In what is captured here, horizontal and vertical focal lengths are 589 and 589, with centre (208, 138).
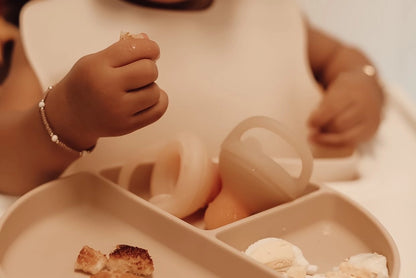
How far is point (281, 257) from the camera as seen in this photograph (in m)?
0.50

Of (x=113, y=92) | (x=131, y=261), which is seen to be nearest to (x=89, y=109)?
(x=113, y=92)

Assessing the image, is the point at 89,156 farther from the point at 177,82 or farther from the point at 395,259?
the point at 395,259

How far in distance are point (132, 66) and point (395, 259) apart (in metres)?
0.27

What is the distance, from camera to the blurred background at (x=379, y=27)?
1.14 meters

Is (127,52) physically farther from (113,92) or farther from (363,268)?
(363,268)

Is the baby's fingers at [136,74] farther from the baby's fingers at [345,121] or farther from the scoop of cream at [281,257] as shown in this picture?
the baby's fingers at [345,121]

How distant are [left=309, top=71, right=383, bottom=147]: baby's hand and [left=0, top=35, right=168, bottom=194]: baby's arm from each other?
296 mm

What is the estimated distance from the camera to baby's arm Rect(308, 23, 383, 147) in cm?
77

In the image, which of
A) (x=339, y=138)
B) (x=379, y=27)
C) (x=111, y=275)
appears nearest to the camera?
(x=111, y=275)

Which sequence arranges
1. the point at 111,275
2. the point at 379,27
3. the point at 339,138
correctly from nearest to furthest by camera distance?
the point at 111,275
the point at 339,138
the point at 379,27

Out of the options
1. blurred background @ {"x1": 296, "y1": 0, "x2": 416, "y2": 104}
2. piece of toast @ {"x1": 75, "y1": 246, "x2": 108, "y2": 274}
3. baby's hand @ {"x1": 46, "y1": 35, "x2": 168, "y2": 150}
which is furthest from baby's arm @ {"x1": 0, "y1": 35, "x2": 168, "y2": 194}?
blurred background @ {"x1": 296, "y1": 0, "x2": 416, "y2": 104}

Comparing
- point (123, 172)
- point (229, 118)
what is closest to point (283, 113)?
point (229, 118)

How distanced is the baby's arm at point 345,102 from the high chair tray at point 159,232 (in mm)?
207

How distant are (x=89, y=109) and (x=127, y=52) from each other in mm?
61
